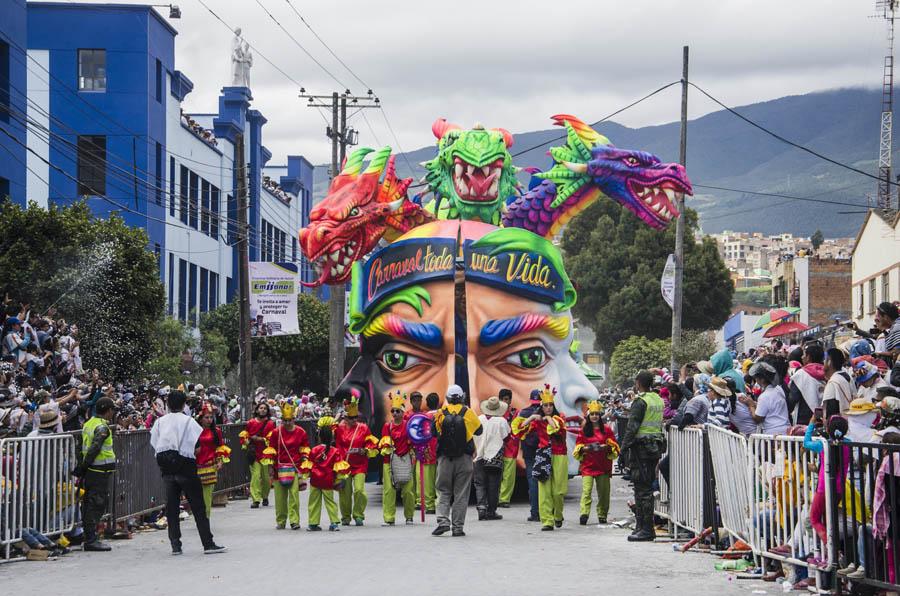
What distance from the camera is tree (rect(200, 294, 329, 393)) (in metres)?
50.4

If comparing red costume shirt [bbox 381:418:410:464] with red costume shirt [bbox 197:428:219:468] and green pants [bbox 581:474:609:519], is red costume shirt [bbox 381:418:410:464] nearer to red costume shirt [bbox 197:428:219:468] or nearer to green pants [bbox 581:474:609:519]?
red costume shirt [bbox 197:428:219:468]

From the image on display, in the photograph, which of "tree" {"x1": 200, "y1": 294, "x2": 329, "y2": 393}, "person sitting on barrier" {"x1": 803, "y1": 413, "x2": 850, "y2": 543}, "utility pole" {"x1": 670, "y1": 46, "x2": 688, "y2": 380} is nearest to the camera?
"person sitting on barrier" {"x1": 803, "y1": 413, "x2": 850, "y2": 543}

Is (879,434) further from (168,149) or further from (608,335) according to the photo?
(608,335)

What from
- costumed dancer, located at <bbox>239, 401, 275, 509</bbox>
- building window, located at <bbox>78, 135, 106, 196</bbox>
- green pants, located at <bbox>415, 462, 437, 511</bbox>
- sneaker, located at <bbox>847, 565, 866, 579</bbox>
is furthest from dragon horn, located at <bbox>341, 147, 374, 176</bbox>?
building window, located at <bbox>78, 135, 106, 196</bbox>

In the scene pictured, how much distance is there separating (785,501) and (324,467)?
7469 mm

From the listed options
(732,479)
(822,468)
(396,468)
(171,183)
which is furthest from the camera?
(171,183)

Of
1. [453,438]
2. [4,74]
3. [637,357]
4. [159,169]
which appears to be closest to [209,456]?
[453,438]

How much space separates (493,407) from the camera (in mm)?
20547

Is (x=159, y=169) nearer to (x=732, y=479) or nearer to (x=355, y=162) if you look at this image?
(x=355, y=162)

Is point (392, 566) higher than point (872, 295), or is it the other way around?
point (872, 295)

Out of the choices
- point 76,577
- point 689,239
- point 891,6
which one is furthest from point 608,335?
point 76,577

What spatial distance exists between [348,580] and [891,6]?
5678 cm

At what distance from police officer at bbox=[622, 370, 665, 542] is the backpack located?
6.55 feet

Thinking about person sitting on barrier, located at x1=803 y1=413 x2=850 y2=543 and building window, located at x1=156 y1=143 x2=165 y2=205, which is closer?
person sitting on barrier, located at x1=803 y1=413 x2=850 y2=543
